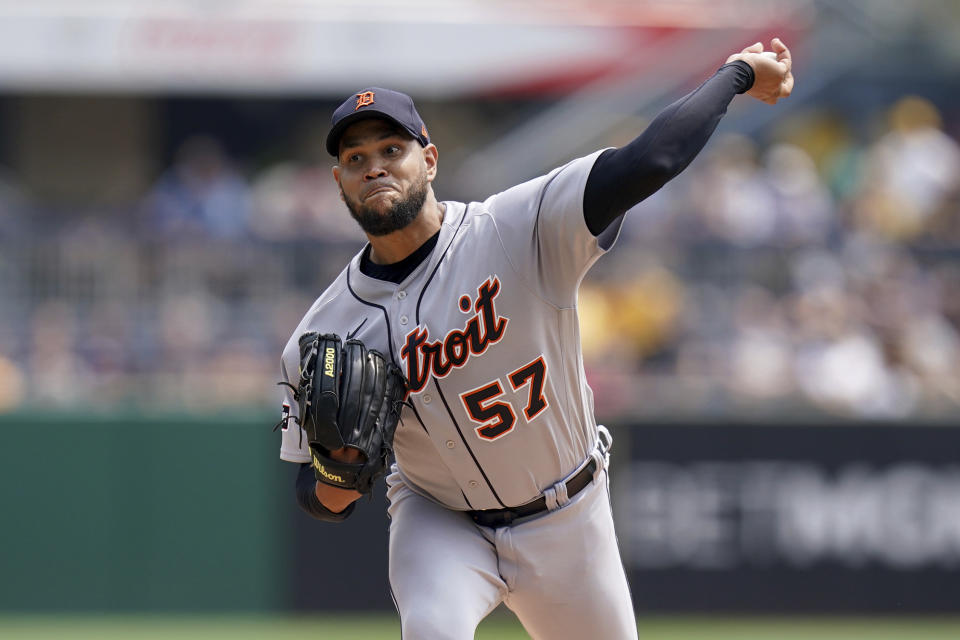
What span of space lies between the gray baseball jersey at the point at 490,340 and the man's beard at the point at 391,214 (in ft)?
0.58

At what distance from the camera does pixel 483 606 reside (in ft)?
14.5

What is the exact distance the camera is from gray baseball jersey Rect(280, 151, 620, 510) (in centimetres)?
438

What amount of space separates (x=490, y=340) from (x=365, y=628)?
5399 mm

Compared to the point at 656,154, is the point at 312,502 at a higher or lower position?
lower

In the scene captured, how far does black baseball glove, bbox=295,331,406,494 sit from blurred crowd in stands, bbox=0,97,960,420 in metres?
5.59

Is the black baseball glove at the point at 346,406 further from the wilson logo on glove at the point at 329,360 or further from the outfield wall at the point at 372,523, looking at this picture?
the outfield wall at the point at 372,523

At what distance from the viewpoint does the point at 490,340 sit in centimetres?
439

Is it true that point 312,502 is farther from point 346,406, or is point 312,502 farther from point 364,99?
point 364,99

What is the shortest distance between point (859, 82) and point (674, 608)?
6698 millimetres

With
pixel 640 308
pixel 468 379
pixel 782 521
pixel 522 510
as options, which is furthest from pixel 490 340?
pixel 640 308

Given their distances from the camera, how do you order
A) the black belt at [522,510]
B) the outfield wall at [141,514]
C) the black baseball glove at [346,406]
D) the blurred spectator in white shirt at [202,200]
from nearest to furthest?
the black baseball glove at [346,406]
the black belt at [522,510]
the outfield wall at [141,514]
the blurred spectator in white shirt at [202,200]

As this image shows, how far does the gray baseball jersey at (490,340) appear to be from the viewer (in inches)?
172

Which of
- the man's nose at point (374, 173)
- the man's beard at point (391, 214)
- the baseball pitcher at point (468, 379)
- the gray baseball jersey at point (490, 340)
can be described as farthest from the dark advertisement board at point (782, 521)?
the man's nose at point (374, 173)

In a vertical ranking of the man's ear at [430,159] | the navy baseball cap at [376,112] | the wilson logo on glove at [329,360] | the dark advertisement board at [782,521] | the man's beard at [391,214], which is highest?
the navy baseball cap at [376,112]
